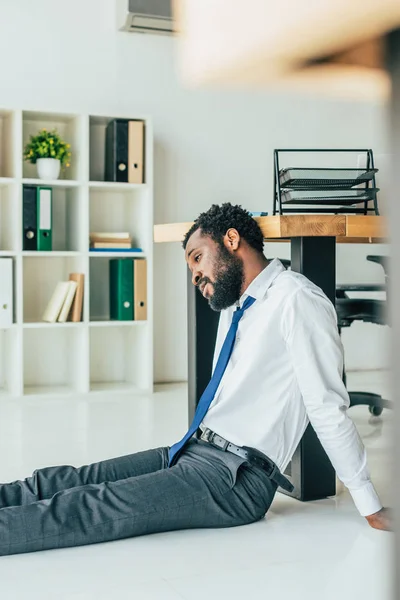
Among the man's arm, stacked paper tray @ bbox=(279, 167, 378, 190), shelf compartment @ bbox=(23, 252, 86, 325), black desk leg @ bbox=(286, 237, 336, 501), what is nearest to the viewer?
the man's arm

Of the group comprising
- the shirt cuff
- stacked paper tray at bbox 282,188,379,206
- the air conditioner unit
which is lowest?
the shirt cuff

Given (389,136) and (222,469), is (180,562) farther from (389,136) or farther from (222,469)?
(389,136)

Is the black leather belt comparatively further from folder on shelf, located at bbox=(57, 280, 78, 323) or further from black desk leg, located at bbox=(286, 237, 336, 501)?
folder on shelf, located at bbox=(57, 280, 78, 323)

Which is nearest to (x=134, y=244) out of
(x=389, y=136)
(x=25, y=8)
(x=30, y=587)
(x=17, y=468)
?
(x=25, y=8)

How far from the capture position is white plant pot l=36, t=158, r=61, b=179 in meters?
4.55

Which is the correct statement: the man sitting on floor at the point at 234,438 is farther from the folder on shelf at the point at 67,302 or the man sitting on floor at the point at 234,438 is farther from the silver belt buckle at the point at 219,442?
the folder on shelf at the point at 67,302

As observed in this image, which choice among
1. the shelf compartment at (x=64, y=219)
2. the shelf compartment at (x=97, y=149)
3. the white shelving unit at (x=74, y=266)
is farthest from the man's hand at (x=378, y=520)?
the shelf compartment at (x=97, y=149)

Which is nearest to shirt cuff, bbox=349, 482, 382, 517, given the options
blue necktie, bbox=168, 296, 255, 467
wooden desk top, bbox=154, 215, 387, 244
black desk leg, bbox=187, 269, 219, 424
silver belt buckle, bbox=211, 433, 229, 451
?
silver belt buckle, bbox=211, 433, 229, 451

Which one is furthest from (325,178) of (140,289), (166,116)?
(166,116)

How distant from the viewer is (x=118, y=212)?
5062 mm

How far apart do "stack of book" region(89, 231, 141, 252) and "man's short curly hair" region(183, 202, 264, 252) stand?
250cm

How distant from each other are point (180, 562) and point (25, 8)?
398 cm

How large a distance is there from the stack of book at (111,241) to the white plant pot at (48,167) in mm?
419

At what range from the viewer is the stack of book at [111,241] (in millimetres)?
4707
